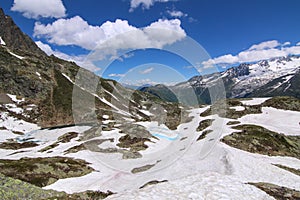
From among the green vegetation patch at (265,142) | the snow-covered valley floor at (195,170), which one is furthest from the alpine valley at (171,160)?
the green vegetation patch at (265,142)

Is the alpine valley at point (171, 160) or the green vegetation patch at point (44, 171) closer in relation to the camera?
the alpine valley at point (171, 160)

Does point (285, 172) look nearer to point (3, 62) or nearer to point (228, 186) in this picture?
point (228, 186)

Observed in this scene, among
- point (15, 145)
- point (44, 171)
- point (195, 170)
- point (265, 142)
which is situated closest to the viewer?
→ point (195, 170)

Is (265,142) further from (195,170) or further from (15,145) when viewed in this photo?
(15,145)

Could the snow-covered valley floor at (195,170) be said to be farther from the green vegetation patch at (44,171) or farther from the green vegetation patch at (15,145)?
the green vegetation patch at (15,145)

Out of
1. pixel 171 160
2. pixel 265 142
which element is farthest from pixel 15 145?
pixel 265 142

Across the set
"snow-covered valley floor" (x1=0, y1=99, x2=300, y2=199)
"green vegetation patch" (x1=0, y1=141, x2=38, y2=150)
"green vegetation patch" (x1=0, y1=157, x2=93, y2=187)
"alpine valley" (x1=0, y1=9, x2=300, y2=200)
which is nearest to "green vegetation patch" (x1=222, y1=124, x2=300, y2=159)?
"alpine valley" (x1=0, y1=9, x2=300, y2=200)

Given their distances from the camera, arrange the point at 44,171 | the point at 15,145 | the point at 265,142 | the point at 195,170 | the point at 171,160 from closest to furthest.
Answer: the point at 195,170 < the point at 44,171 < the point at 171,160 < the point at 265,142 < the point at 15,145

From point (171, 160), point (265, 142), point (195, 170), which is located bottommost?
point (171, 160)
